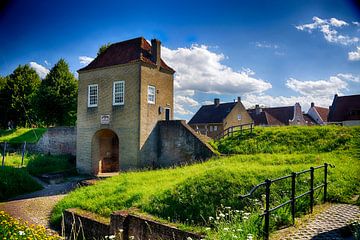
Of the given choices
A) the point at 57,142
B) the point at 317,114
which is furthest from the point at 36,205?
the point at 317,114

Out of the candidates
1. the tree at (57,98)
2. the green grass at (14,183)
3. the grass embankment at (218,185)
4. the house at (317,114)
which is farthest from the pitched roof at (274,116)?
the green grass at (14,183)

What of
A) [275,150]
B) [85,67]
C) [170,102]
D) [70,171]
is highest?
[85,67]

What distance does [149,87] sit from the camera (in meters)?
21.0

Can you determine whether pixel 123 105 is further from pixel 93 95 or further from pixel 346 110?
pixel 346 110

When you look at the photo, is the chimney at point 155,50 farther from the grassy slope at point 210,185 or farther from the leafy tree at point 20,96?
the leafy tree at point 20,96

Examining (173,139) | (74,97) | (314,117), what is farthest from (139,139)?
(314,117)

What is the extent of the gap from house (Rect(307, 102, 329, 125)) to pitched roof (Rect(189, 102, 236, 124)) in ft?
68.1

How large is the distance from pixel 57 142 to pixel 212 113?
24.0m

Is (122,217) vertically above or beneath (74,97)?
beneath

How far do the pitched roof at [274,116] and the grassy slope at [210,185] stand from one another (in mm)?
30026

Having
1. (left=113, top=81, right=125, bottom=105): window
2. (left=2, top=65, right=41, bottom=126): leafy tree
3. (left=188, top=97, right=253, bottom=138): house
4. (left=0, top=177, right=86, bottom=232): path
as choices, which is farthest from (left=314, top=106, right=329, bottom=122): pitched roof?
(left=2, top=65, right=41, bottom=126): leafy tree

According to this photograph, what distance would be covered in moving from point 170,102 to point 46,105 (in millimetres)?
20859

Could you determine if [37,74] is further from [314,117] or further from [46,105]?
[314,117]

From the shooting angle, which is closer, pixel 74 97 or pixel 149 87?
pixel 149 87
